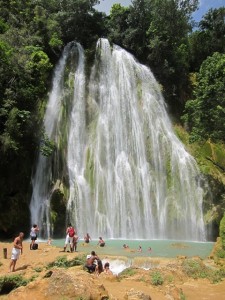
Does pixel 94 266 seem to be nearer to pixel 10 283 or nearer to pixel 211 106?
pixel 10 283

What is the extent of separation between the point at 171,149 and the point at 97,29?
17.0m

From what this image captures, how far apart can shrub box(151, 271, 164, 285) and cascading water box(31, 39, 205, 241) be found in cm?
1210

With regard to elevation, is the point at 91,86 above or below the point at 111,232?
above

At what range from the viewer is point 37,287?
26.7 ft

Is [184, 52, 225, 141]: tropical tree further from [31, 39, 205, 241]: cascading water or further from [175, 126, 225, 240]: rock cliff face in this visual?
[31, 39, 205, 241]: cascading water

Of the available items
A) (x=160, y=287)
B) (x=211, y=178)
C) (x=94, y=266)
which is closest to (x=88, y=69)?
(x=211, y=178)

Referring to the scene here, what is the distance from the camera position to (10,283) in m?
10.5

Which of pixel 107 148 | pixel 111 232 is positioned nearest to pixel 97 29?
pixel 107 148

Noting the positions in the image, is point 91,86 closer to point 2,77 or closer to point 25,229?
point 2,77

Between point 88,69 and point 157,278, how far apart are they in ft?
83.8

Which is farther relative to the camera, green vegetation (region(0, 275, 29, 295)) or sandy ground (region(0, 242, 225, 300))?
sandy ground (region(0, 242, 225, 300))

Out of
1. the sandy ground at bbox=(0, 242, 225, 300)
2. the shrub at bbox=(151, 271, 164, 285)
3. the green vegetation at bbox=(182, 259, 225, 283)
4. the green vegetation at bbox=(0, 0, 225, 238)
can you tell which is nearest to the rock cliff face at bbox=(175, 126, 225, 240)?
the green vegetation at bbox=(0, 0, 225, 238)

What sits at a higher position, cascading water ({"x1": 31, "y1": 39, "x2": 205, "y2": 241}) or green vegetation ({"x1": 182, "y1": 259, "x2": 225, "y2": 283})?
cascading water ({"x1": 31, "y1": 39, "x2": 205, "y2": 241})

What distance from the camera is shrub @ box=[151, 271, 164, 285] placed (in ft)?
38.4
